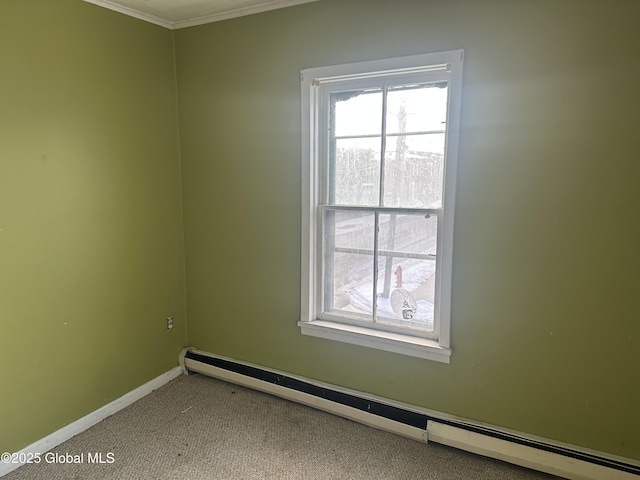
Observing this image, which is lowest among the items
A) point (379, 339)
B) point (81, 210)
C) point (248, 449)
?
point (248, 449)

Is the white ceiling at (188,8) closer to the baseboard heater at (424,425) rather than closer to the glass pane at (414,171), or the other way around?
the glass pane at (414,171)

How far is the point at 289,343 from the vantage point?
8.79ft

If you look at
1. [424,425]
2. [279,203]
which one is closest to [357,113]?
[279,203]

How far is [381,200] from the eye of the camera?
2330 mm

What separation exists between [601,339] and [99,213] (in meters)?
2.66

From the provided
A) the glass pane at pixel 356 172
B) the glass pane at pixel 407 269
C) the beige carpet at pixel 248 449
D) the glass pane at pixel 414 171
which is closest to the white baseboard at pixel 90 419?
the beige carpet at pixel 248 449

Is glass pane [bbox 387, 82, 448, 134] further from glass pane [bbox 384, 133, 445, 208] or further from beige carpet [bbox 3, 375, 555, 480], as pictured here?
beige carpet [bbox 3, 375, 555, 480]

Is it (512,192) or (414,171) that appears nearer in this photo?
(512,192)

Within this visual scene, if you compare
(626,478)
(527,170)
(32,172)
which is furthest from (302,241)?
(626,478)

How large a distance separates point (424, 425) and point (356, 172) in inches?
56.3

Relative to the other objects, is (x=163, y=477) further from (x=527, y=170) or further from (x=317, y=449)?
(x=527, y=170)

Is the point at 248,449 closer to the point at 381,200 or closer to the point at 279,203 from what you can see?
the point at 279,203

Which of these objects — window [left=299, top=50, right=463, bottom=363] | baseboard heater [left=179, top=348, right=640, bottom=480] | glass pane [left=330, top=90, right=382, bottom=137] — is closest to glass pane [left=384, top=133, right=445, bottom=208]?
window [left=299, top=50, right=463, bottom=363]

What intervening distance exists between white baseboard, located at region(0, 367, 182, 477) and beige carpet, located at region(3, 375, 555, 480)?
4cm
